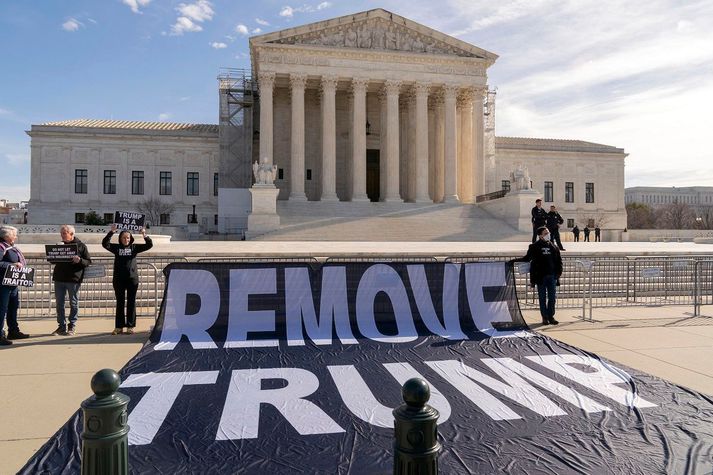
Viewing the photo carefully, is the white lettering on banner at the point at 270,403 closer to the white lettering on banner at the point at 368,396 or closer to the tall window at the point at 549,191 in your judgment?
the white lettering on banner at the point at 368,396

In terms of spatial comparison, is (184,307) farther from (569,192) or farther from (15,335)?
(569,192)

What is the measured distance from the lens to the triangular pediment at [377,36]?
4350 cm

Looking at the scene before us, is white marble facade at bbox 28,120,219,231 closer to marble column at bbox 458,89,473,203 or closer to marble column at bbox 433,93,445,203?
marble column at bbox 433,93,445,203

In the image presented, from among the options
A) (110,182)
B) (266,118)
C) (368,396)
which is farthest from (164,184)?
(368,396)

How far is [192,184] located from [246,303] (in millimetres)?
49987

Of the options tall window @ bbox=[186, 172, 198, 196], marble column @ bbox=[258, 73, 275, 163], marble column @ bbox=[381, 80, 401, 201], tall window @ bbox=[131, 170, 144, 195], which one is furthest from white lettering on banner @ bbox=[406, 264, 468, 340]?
tall window @ bbox=[131, 170, 144, 195]

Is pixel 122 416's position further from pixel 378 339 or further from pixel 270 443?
pixel 378 339

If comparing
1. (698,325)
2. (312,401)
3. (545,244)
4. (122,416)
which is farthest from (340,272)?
(698,325)

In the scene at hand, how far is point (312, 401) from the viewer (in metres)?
5.32

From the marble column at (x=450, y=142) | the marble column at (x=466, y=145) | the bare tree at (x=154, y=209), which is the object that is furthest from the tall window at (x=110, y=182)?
the marble column at (x=466, y=145)

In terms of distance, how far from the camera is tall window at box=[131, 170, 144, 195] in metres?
53.9

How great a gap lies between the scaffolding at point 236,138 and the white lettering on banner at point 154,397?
149ft

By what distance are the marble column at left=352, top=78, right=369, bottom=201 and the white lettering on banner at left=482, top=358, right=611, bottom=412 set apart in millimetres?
37871

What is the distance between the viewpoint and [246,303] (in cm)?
829
